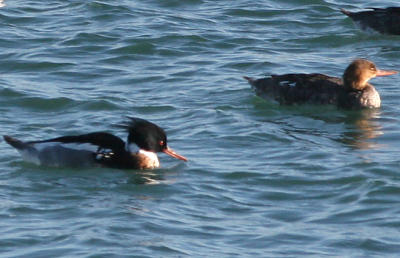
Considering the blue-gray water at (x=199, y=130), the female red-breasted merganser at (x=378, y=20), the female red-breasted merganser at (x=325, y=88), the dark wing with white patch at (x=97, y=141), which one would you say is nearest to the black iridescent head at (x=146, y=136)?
the dark wing with white patch at (x=97, y=141)

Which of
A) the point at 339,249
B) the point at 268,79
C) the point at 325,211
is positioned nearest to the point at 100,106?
the point at 268,79

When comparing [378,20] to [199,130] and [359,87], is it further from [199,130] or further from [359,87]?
[199,130]

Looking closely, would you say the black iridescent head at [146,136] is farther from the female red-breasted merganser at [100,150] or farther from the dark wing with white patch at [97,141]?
the dark wing with white patch at [97,141]

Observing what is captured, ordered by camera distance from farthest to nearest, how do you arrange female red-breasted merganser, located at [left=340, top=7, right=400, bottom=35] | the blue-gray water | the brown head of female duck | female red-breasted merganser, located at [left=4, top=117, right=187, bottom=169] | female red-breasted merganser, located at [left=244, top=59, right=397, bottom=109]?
female red-breasted merganser, located at [left=340, top=7, right=400, bottom=35] < female red-breasted merganser, located at [left=244, top=59, right=397, bottom=109] < the brown head of female duck < female red-breasted merganser, located at [left=4, top=117, right=187, bottom=169] < the blue-gray water

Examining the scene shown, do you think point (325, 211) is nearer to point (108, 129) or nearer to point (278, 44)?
point (108, 129)

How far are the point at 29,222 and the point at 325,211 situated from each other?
9.47ft

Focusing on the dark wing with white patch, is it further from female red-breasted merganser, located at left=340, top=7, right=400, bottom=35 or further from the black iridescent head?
female red-breasted merganser, located at left=340, top=7, right=400, bottom=35

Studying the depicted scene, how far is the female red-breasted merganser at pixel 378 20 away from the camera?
830 inches

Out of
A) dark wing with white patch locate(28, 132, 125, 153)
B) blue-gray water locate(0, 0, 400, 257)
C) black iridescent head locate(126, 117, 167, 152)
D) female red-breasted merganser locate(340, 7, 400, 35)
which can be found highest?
female red-breasted merganser locate(340, 7, 400, 35)

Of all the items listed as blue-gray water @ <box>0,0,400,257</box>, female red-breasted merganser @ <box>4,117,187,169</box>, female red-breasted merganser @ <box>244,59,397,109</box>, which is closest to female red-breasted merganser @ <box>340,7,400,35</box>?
blue-gray water @ <box>0,0,400,257</box>

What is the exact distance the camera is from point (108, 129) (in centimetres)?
1594

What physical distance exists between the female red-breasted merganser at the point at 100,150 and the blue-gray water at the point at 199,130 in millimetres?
126

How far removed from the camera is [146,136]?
14164 millimetres

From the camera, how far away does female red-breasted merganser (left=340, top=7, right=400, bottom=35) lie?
21094 mm
